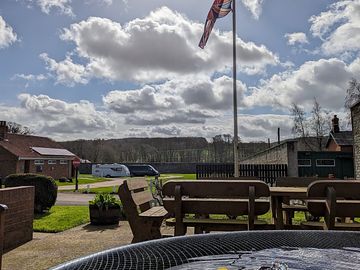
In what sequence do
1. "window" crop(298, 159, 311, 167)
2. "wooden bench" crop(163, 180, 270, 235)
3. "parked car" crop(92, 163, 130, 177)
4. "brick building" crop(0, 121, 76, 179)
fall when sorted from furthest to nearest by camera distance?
1. "parked car" crop(92, 163, 130, 177)
2. "brick building" crop(0, 121, 76, 179)
3. "window" crop(298, 159, 311, 167)
4. "wooden bench" crop(163, 180, 270, 235)

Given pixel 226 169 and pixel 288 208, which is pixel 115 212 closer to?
pixel 288 208

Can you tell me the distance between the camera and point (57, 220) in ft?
27.6

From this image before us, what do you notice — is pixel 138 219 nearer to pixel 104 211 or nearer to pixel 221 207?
pixel 221 207

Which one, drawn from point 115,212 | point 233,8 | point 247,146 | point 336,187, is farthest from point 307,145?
point 336,187

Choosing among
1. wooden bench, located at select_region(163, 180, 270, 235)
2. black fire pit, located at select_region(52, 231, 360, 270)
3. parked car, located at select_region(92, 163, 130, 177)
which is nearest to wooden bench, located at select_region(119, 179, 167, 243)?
wooden bench, located at select_region(163, 180, 270, 235)

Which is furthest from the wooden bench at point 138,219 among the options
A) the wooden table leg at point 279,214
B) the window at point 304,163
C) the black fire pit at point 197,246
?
the window at point 304,163

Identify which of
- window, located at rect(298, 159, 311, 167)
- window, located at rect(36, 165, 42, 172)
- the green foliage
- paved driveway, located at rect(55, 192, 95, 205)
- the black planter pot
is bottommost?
paved driveway, located at rect(55, 192, 95, 205)

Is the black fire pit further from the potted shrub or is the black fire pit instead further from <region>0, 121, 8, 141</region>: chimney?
<region>0, 121, 8, 141</region>: chimney

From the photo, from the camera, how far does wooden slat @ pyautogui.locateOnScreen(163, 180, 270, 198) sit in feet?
12.5

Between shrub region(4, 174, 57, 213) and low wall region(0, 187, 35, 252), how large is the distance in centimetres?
299

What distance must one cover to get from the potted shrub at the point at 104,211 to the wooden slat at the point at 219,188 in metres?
4.16

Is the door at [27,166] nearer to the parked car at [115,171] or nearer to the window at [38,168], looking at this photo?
the window at [38,168]

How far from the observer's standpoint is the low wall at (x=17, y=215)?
5.38 m

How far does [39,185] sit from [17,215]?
3597mm
